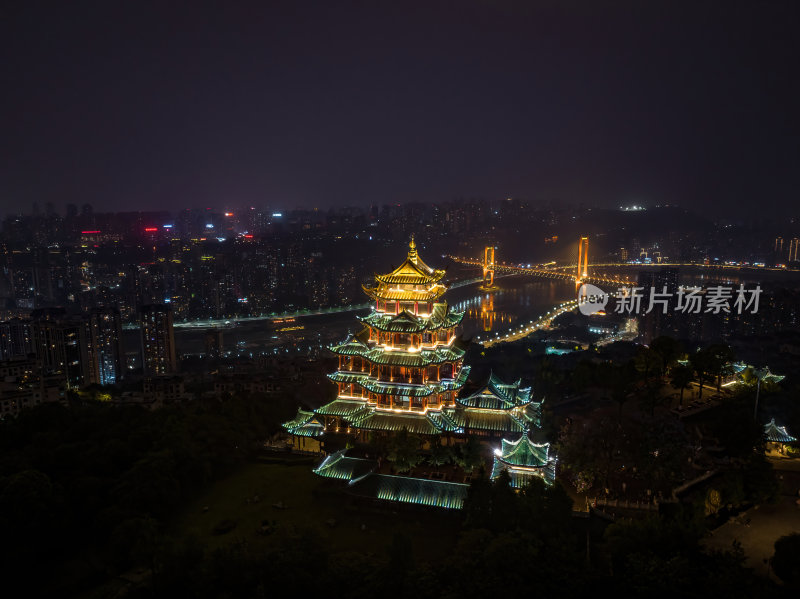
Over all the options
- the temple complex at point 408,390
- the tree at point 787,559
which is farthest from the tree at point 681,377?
the tree at point 787,559

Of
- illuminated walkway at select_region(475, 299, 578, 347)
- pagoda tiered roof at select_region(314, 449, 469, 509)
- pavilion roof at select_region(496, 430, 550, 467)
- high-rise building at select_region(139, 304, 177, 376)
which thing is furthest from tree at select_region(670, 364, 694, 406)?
high-rise building at select_region(139, 304, 177, 376)

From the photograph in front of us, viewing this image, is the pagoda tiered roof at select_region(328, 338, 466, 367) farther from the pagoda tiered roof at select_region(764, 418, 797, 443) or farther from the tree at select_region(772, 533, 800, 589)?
the pagoda tiered roof at select_region(764, 418, 797, 443)

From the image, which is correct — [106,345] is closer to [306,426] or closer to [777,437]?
[306,426]

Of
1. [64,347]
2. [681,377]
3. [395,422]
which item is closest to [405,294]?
[395,422]

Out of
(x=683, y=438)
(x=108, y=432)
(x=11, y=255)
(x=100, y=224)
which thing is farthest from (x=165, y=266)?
(x=683, y=438)

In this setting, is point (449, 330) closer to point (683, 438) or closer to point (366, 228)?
point (683, 438)
